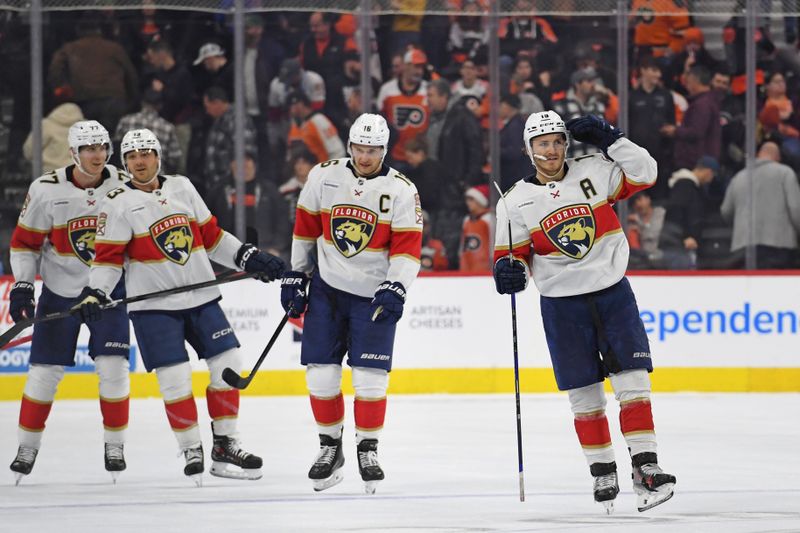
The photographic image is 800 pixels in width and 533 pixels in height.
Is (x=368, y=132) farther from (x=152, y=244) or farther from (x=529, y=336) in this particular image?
(x=529, y=336)

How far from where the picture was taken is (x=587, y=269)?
555 centimetres

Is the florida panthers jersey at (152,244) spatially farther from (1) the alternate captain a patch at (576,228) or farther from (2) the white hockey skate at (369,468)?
(1) the alternate captain a patch at (576,228)

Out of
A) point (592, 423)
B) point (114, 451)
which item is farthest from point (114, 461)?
point (592, 423)

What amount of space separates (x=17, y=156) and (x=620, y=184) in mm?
5947

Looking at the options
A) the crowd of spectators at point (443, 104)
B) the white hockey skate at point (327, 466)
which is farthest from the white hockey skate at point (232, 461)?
the crowd of spectators at point (443, 104)

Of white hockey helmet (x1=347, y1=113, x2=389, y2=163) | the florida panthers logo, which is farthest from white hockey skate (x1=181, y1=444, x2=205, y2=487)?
A: white hockey helmet (x1=347, y1=113, x2=389, y2=163)

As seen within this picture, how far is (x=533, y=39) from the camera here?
11.1m

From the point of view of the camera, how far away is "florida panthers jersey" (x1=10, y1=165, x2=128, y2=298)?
6883 millimetres

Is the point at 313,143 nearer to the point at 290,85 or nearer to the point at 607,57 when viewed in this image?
the point at 290,85

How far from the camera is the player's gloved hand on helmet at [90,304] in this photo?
6.45 meters

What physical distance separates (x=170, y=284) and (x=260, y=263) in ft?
1.29

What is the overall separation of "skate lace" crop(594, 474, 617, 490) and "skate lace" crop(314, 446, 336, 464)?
122 cm

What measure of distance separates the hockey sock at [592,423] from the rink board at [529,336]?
4.84 meters

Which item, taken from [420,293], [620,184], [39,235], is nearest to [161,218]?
[39,235]
